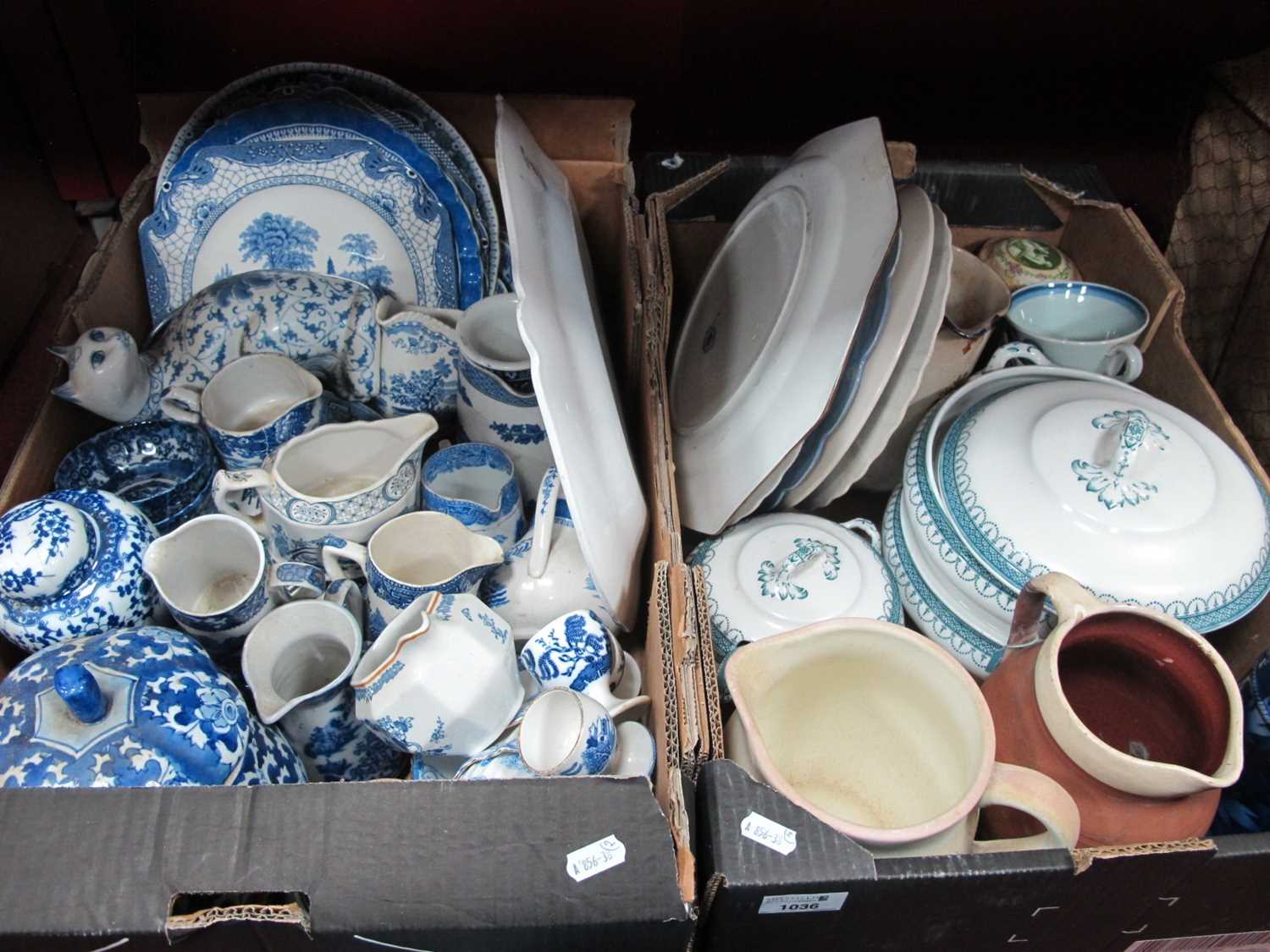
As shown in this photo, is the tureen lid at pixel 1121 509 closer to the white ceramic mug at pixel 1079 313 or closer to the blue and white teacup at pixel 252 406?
the white ceramic mug at pixel 1079 313

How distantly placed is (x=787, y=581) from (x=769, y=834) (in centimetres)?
27

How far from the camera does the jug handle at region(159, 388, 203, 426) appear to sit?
2.88 ft

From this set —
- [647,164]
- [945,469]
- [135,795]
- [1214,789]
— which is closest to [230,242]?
[647,164]

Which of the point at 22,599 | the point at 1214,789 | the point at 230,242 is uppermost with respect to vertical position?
the point at 230,242

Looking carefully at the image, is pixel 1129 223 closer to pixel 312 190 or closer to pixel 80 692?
pixel 312 190

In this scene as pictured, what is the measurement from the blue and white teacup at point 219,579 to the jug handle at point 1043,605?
0.55 metres

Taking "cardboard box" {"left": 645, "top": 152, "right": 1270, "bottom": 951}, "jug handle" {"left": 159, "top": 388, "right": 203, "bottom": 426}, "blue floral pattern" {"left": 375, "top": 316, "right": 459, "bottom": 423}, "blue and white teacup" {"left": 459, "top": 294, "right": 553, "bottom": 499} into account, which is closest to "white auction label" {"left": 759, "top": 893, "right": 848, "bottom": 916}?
"cardboard box" {"left": 645, "top": 152, "right": 1270, "bottom": 951}

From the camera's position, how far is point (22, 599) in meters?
0.69

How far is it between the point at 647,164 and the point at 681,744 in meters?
0.80

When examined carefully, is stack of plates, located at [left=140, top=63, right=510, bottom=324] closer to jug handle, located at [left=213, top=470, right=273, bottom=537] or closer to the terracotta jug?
jug handle, located at [left=213, top=470, right=273, bottom=537]

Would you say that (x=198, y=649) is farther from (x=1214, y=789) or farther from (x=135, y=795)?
(x=1214, y=789)

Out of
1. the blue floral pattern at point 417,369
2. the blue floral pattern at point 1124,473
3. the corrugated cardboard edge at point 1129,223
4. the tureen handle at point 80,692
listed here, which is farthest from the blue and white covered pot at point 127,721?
the corrugated cardboard edge at point 1129,223

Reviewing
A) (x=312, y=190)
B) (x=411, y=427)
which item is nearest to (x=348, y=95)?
(x=312, y=190)

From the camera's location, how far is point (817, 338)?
748 mm
